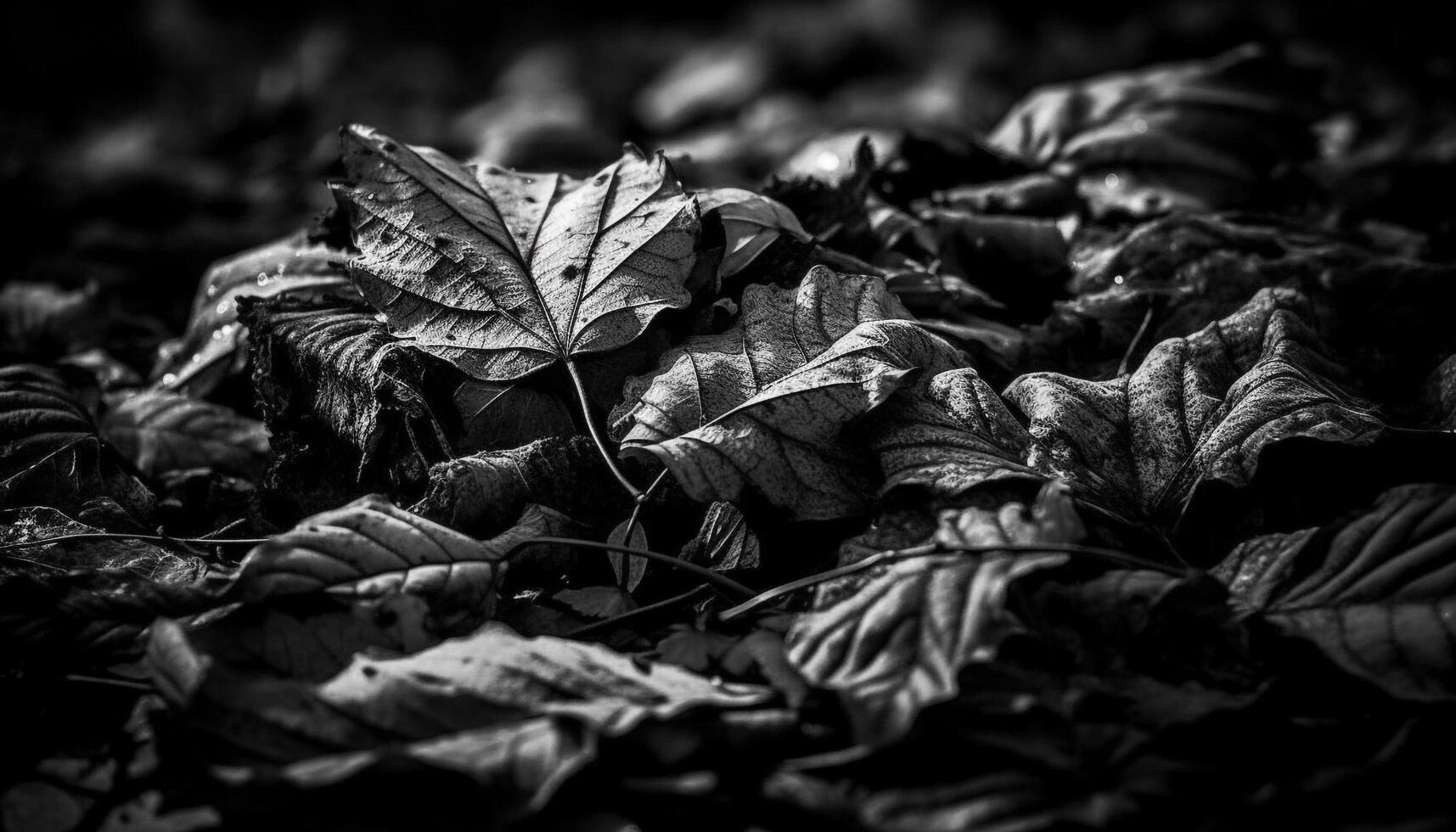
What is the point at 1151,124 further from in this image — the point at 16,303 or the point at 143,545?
the point at 16,303

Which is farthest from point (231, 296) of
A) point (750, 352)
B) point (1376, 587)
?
point (1376, 587)

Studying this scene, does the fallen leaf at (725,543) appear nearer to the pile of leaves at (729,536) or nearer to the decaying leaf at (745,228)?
the pile of leaves at (729,536)

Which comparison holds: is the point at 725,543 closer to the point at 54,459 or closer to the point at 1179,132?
the point at 54,459

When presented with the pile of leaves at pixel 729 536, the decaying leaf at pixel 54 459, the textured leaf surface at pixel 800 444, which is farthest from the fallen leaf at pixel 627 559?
the decaying leaf at pixel 54 459

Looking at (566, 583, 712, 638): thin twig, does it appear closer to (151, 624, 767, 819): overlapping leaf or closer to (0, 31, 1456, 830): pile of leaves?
(0, 31, 1456, 830): pile of leaves

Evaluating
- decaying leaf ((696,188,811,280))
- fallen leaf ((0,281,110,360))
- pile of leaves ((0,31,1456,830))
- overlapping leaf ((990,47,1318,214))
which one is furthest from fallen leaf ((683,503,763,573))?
fallen leaf ((0,281,110,360))

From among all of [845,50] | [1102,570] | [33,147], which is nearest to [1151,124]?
[1102,570]
